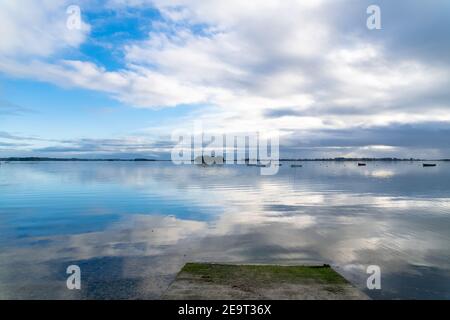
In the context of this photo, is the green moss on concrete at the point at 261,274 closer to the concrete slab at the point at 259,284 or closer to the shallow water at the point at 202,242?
the concrete slab at the point at 259,284

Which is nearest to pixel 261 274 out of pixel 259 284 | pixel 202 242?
pixel 259 284

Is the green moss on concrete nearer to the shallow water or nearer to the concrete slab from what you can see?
the concrete slab

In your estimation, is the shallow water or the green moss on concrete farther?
the shallow water

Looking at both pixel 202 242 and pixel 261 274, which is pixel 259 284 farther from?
pixel 202 242

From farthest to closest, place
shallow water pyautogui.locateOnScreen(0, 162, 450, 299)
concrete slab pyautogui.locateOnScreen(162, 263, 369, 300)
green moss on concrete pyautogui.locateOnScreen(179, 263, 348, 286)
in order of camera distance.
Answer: shallow water pyautogui.locateOnScreen(0, 162, 450, 299) → green moss on concrete pyautogui.locateOnScreen(179, 263, 348, 286) → concrete slab pyautogui.locateOnScreen(162, 263, 369, 300)

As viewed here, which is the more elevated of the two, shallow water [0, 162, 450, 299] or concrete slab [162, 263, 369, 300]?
concrete slab [162, 263, 369, 300]

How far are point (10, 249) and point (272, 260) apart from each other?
15161mm

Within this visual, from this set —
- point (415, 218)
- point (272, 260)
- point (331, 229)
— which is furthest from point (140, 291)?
point (415, 218)

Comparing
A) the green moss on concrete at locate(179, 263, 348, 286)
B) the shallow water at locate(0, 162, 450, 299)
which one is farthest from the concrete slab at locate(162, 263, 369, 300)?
the shallow water at locate(0, 162, 450, 299)

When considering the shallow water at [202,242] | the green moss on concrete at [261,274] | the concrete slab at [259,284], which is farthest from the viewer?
the shallow water at [202,242]

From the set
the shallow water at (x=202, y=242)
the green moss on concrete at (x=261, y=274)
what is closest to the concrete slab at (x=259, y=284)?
the green moss on concrete at (x=261, y=274)
